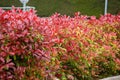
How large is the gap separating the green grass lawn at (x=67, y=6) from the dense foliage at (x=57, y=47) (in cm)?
2219

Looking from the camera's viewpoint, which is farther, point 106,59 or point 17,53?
point 106,59

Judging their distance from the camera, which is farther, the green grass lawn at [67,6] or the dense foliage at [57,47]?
the green grass lawn at [67,6]

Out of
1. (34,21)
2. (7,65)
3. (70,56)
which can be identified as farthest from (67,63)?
(7,65)

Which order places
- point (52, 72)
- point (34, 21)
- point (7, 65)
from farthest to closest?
point (52, 72), point (34, 21), point (7, 65)

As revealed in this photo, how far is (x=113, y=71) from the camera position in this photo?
24.2 feet

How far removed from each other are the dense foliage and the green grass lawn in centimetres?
2219

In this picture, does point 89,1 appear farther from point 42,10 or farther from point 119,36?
point 119,36

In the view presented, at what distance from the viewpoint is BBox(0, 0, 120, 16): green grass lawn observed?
30.5m

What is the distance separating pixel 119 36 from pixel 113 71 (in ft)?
3.54

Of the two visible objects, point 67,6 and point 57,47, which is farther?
point 67,6

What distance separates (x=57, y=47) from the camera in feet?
19.6

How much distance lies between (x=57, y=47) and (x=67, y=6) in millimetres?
25389

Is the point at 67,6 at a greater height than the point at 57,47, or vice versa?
the point at 67,6

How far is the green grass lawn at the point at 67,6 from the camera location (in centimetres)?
3047
